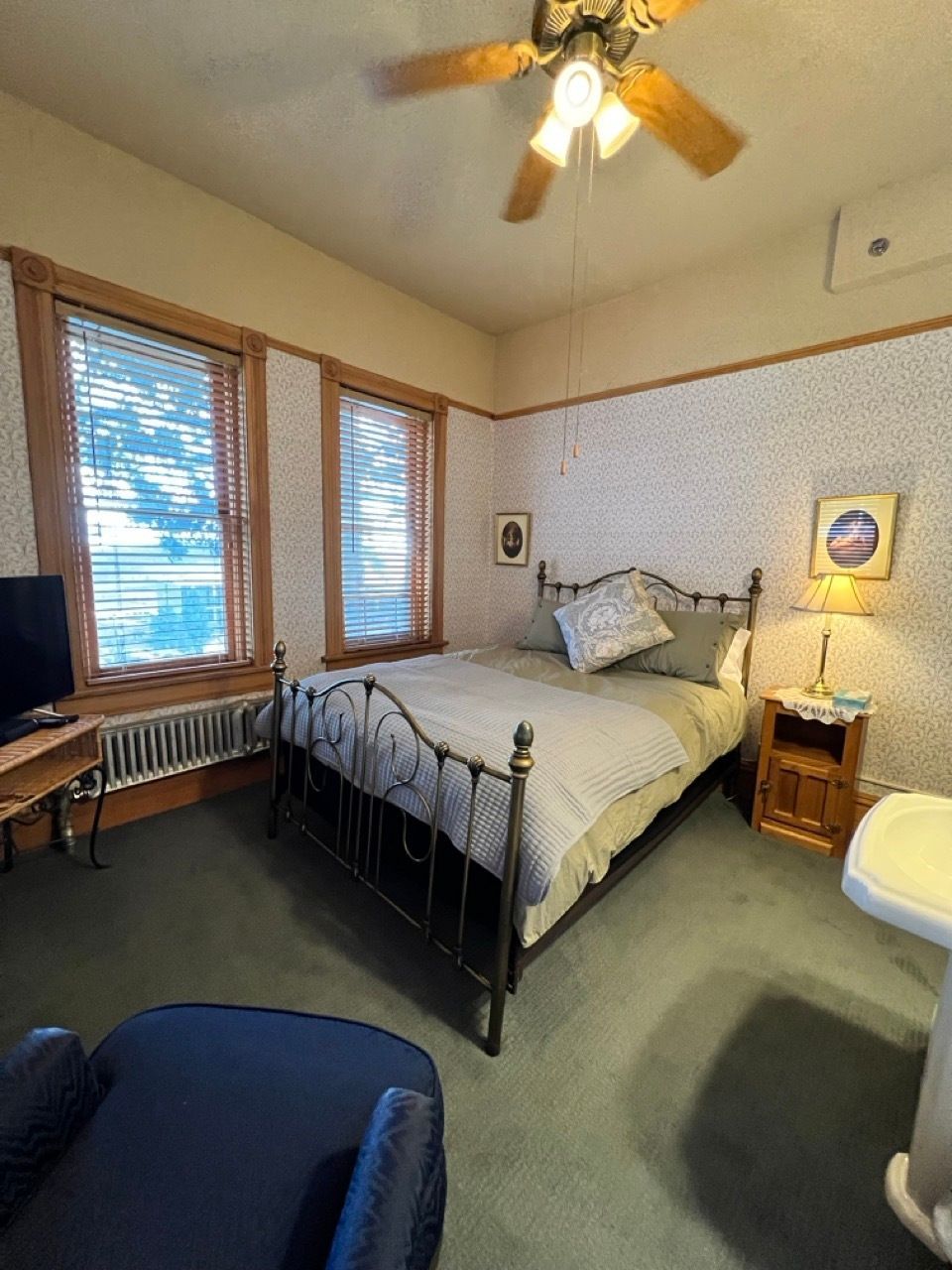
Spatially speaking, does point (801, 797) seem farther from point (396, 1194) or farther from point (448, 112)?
point (448, 112)

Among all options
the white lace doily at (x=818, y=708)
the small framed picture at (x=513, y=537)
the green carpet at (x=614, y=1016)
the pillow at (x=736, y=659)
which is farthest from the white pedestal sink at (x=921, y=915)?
the small framed picture at (x=513, y=537)

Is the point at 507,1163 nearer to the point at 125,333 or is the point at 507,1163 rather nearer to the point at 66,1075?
the point at 66,1075

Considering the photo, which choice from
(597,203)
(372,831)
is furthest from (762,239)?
(372,831)

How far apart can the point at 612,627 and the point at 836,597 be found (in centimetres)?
108

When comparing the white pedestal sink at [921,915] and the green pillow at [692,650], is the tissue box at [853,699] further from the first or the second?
the white pedestal sink at [921,915]

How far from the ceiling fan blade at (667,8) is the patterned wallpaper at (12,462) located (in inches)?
97.2

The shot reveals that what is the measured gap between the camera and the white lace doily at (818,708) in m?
2.42

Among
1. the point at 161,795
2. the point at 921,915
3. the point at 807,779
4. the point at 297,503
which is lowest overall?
the point at 161,795

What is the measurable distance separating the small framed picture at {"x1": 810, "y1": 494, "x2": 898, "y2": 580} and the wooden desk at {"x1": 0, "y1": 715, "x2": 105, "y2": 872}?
11.7ft

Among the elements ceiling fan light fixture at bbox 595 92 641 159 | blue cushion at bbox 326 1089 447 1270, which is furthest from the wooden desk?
ceiling fan light fixture at bbox 595 92 641 159

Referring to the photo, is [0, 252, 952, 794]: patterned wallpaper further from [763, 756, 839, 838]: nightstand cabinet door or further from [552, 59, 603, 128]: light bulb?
[552, 59, 603, 128]: light bulb

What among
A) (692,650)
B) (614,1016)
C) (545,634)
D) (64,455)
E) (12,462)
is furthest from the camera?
(545,634)

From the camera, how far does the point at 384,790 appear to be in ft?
6.18

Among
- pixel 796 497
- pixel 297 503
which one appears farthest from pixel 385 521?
pixel 796 497
